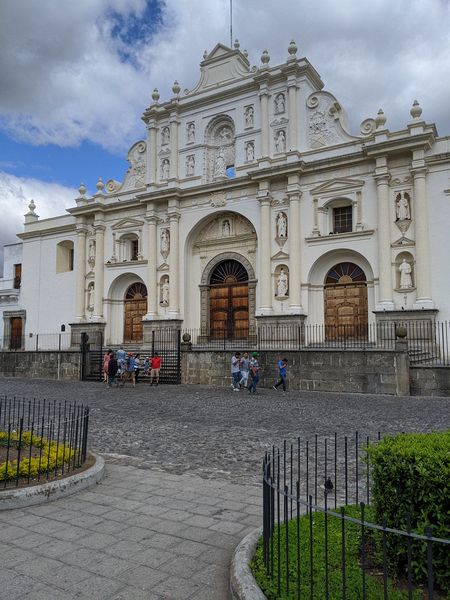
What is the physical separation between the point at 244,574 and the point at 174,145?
2449 centimetres

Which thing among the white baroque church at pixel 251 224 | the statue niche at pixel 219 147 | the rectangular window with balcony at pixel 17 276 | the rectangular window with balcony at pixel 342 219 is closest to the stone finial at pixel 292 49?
the white baroque church at pixel 251 224

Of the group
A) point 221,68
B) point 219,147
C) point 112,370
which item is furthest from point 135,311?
point 221,68

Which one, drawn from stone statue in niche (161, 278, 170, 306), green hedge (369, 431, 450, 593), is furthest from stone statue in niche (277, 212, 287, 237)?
green hedge (369, 431, 450, 593)

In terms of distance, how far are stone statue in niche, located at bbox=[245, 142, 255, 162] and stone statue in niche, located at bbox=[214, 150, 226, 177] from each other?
1714 millimetres

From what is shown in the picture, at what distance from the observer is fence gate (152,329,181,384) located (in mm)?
19656

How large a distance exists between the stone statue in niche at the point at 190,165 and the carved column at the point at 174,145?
62 centimetres

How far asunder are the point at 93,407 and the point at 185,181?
49.5 ft

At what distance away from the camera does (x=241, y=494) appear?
212 inches

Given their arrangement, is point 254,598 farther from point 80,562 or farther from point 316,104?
point 316,104

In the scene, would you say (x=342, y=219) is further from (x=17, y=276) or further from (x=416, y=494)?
(x=17, y=276)

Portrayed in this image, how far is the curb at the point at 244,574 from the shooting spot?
3.05 m

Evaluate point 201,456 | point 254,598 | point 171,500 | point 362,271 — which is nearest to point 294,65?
point 362,271

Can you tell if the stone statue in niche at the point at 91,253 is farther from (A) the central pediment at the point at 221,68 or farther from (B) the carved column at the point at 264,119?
(B) the carved column at the point at 264,119

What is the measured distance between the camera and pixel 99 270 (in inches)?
1053
